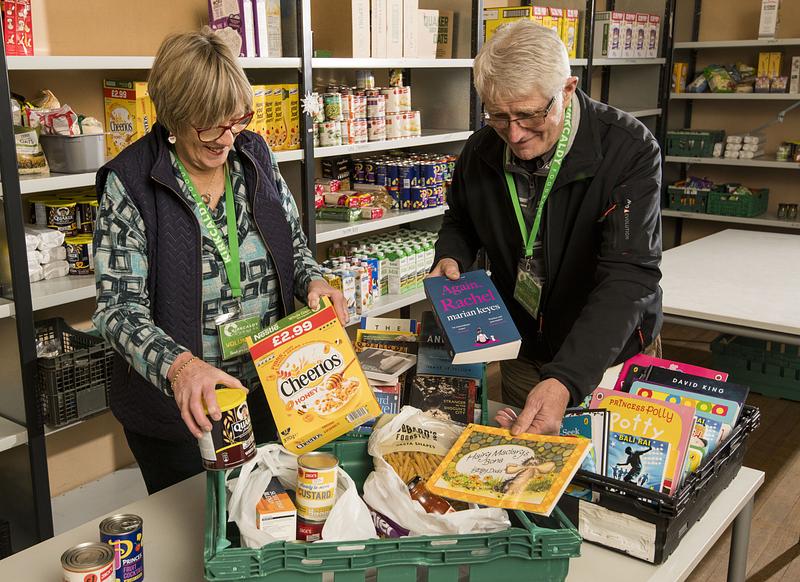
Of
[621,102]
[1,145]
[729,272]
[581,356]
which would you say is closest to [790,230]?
[621,102]

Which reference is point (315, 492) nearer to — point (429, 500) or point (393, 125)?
point (429, 500)

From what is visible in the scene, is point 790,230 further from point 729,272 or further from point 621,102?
point 729,272

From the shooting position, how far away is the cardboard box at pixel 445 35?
15.5 feet

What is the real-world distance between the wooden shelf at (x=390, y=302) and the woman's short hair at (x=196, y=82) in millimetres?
2259

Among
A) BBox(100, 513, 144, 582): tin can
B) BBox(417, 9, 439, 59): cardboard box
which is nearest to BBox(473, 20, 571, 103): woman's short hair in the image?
BBox(100, 513, 144, 582): tin can

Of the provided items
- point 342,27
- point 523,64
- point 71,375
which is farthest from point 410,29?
point 523,64

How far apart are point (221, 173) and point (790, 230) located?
5.87 meters

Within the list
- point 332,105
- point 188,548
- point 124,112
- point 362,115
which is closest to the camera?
point 188,548

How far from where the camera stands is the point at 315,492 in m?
1.32

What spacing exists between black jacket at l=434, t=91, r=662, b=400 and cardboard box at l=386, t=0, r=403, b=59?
202cm

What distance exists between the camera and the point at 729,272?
3939 mm

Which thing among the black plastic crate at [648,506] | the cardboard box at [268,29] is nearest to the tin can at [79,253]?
the cardboard box at [268,29]

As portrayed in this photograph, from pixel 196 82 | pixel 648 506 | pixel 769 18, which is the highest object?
pixel 769 18

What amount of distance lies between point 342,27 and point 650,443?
3.04m
